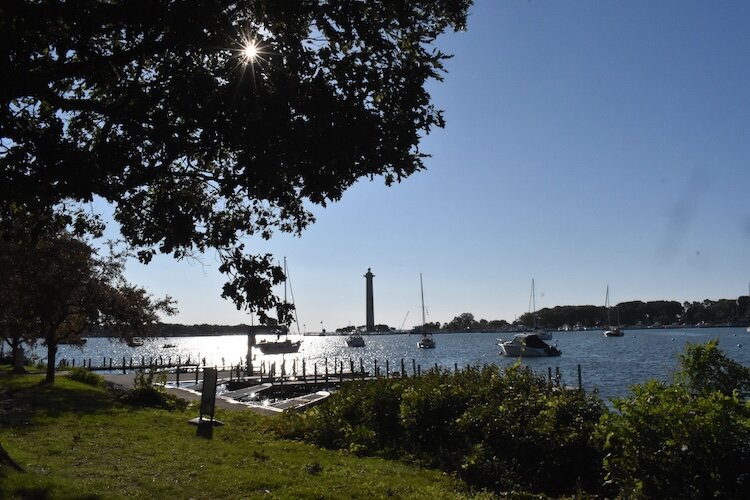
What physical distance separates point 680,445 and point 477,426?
5.02m

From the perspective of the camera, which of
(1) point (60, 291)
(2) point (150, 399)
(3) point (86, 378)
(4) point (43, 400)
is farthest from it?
(3) point (86, 378)

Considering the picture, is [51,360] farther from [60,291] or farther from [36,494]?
[36,494]

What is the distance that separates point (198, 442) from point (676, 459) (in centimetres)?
1087

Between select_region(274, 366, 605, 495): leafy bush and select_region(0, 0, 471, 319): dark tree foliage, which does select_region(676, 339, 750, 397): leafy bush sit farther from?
select_region(0, 0, 471, 319): dark tree foliage

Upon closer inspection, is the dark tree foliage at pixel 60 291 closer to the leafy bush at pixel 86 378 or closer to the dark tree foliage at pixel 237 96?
the leafy bush at pixel 86 378

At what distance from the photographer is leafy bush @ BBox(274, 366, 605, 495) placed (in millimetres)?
11469

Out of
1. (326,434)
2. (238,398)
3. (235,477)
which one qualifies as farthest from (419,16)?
(238,398)

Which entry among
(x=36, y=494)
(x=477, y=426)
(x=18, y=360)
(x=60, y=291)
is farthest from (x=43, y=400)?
(x=18, y=360)

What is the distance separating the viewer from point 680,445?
866 cm

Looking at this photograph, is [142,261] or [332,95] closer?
[332,95]

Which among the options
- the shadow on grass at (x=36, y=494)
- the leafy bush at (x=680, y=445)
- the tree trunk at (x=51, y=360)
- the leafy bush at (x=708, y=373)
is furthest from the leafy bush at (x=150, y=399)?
the leafy bush at (x=680, y=445)

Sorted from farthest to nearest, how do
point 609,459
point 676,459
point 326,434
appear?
point 326,434 → point 609,459 → point 676,459

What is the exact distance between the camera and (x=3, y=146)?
1062 cm

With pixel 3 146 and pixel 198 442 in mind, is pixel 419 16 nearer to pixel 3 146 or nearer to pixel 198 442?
pixel 3 146
